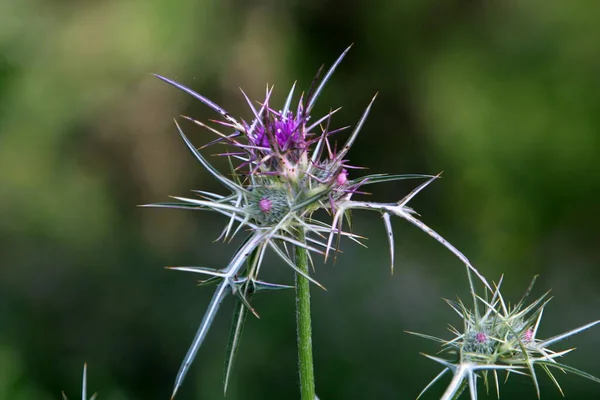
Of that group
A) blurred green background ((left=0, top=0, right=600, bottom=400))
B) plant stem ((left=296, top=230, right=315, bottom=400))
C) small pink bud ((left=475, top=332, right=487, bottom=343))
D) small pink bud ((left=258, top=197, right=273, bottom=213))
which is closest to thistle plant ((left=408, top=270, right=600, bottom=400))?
small pink bud ((left=475, top=332, right=487, bottom=343))

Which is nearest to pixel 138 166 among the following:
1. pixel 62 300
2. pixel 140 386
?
pixel 62 300

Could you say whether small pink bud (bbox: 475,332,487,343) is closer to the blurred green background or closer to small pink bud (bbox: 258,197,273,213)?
small pink bud (bbox: 258,197,273,213)

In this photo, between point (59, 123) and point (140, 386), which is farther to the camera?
point (59, 123)

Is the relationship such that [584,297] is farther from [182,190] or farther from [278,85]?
[182,190]

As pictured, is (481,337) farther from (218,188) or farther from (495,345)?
(218,188)

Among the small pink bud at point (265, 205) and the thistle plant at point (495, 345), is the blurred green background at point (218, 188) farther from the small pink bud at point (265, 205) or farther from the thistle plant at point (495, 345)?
the small pink bud at point (265, 205)

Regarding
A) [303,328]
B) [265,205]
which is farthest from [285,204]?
[303,328]

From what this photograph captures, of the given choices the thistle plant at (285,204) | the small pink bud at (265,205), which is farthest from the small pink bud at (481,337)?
the small pink bud at (265,205)
